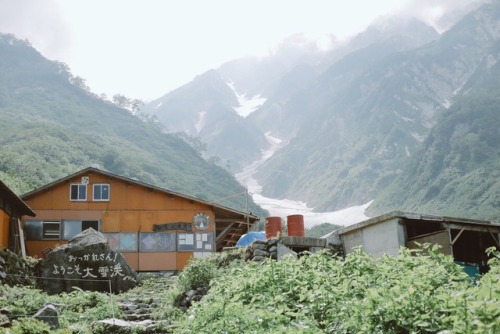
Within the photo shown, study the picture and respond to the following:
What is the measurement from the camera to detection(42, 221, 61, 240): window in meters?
29.4

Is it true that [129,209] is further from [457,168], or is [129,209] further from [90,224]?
[457,168]

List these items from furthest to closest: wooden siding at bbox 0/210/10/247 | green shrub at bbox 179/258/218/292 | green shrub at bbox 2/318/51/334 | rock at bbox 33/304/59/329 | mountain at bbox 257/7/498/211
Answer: mountain at bbox 257/7/498/211 < wooden siding at bbox 0/210/10/247 < green shrub at bbox 179/258/218/292 < rock at bbox 33/304/59/329 < green shrub at bbox 2/318/51/334

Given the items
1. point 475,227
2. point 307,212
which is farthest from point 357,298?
point 307,212

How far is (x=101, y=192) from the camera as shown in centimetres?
3048

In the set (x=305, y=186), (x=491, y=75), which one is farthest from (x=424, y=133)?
(x=305, y=186)

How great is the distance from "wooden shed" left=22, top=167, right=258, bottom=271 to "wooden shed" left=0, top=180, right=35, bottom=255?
2.10 m

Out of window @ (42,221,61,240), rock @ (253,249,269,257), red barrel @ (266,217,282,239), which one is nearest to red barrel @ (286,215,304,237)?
red barrel @ (266,217,282,239)

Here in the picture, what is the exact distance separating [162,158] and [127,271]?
96.4 metres

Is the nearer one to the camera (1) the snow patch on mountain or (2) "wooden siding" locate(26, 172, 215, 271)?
(2) "wooden siding" locate(26, 172, 215, 271)

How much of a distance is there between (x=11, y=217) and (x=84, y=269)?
635 cm

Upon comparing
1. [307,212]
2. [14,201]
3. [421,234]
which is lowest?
[421,234]

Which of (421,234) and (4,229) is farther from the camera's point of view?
(4,229)

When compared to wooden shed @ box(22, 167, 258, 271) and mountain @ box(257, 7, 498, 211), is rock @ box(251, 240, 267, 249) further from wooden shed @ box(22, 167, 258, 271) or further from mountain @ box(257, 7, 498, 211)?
mountain @ box(257, 7, 498, 211)

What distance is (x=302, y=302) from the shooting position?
34.5 feet
